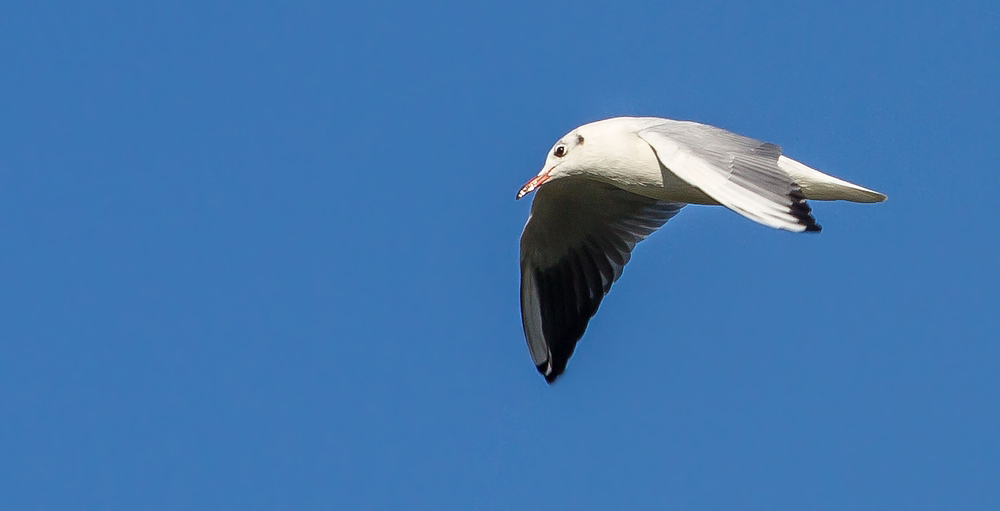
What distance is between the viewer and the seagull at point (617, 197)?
7.00 metres

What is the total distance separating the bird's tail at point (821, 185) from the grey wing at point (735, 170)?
28 centimetres

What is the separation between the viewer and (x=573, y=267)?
9.44 meters

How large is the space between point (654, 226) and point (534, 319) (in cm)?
100

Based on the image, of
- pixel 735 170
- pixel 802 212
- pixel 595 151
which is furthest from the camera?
pixel 595 151

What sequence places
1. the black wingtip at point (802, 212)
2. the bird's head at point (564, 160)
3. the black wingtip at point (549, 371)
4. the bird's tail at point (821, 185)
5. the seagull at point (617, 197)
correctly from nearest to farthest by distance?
the black wingtip at point (802, 212) → the seagull at point (617, 197) → the bird's tail at point (821, 185) → the bird's head at point (564, 160) → the black wingtip at point (549, 371)

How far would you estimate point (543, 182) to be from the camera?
27.1ft

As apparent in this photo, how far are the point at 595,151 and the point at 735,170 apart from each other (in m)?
1.17

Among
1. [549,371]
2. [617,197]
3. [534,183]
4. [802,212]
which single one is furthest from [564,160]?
[802,212]

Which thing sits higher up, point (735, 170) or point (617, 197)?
point (617, 197)

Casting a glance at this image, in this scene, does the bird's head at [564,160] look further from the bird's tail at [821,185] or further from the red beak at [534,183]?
the bird's tail at [821,185]

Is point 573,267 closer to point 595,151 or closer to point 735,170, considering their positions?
point 595,151

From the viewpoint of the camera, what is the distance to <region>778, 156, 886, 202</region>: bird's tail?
25.8 ft

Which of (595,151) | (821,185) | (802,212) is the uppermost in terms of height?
(595,151)

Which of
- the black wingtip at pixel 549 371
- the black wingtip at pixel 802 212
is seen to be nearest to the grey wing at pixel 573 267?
the black wingtip at pixel 549 371
